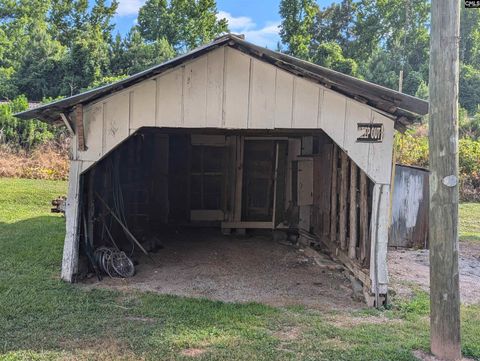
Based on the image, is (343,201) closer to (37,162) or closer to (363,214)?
(363,214)

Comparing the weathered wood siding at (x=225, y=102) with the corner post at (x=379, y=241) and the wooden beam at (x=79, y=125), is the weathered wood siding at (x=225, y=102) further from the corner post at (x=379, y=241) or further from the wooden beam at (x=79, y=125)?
the corner post at (x=379, y=241)

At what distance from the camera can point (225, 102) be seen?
4980 mm

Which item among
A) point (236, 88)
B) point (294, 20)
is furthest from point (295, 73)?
point (294, 20)

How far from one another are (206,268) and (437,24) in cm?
423

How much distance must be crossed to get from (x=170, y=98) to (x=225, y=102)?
2.06 ft

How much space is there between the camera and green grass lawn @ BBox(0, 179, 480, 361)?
3.37m

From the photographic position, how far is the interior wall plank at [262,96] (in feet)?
16.2

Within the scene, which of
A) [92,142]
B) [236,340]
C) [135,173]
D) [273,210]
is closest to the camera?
[236,340]

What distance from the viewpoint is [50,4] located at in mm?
34594

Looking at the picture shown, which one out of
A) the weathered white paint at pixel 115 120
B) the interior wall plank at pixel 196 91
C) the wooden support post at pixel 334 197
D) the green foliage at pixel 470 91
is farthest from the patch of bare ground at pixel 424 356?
the green foliage at pixel 470 91

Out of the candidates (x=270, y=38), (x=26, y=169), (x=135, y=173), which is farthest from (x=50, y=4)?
(x=135, y=173)

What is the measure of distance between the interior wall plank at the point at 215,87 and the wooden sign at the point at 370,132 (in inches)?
61.7

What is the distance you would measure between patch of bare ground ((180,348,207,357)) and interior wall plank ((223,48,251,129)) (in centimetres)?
250

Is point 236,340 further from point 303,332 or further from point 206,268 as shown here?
point 206,268
